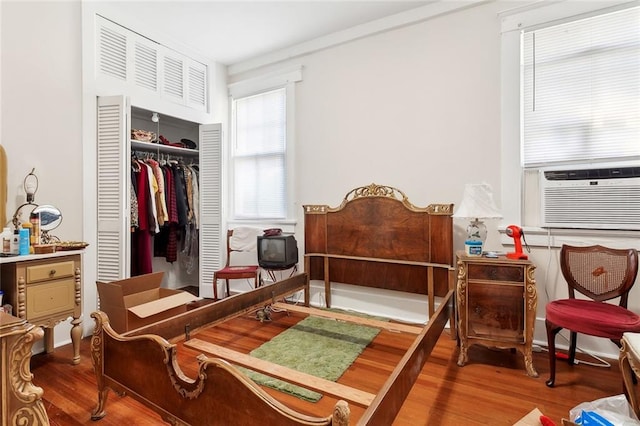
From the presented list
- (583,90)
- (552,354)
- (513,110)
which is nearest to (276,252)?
(552,354)

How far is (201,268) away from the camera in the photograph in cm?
404

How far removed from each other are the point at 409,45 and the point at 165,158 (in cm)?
326

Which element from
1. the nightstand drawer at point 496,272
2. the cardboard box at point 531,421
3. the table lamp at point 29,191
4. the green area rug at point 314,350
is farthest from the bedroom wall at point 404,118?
the table lamp at point 29,191

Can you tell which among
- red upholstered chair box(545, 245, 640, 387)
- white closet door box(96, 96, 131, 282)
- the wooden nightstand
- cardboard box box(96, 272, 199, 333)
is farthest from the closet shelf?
red upholstered chair box(545, 245, 640, 387)

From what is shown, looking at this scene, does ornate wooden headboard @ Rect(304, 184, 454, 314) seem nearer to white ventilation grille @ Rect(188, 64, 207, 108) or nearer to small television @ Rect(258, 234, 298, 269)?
small television @ Rect(258, 234, 298, 269)

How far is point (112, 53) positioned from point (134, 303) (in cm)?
245

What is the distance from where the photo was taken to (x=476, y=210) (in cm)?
241

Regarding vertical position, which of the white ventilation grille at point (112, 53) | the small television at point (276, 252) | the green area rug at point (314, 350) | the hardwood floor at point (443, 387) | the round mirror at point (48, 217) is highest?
the white ventilation grille at point (112, 53)

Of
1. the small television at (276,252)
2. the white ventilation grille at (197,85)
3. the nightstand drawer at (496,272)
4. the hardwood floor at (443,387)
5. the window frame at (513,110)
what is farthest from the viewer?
the white ventilation grille at (197,85)

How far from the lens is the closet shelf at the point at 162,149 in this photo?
361cm

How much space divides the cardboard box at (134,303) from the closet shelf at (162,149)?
1.60 m

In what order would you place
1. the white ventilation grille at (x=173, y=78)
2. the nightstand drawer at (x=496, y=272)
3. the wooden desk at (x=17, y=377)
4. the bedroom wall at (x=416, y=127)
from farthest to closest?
the white ventilation grille at (x=173, y=78)
the bedroom wall at (x=416, y=127)
the nightstand drawer at (x=496, y=272)
the wooden desk at (x=17, y=377)

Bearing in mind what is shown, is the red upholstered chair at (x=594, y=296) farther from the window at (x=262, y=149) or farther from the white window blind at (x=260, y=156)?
the white window blind at (x=260, y=156)

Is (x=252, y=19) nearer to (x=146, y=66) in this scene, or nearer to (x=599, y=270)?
(x=146, y=66)
